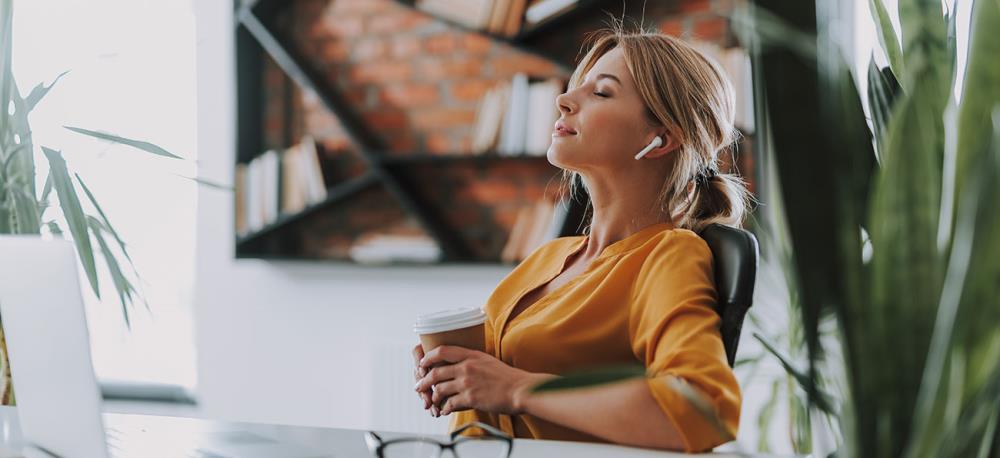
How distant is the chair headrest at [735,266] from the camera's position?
4.40ft

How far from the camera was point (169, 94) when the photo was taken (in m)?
4.09

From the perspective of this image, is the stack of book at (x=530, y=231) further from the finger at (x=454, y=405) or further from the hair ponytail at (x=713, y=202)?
the finger at (x=454, y=405)

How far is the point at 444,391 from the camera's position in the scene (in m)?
1.38

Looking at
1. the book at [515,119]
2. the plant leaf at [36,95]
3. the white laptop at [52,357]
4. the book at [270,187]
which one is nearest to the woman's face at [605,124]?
the white laptop at [52,357]

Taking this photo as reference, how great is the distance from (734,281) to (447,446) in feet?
1.64

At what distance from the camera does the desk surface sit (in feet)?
3.82

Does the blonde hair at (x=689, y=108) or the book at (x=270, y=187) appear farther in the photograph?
the book at (x=270, y=187)

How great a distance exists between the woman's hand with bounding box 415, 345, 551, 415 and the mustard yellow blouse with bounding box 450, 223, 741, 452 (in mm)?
121

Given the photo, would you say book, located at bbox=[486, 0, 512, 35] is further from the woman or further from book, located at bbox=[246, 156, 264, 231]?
the woman

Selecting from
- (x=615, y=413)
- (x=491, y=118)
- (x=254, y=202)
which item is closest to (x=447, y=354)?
(x=615, y=413)

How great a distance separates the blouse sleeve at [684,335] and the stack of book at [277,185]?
236 cm

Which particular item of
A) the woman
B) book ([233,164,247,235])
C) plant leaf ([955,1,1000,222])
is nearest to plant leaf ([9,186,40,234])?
the woman

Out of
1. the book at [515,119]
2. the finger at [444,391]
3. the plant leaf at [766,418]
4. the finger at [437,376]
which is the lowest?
the plant leaf at [766,418]

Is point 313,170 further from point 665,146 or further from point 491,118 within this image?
point 665,146
